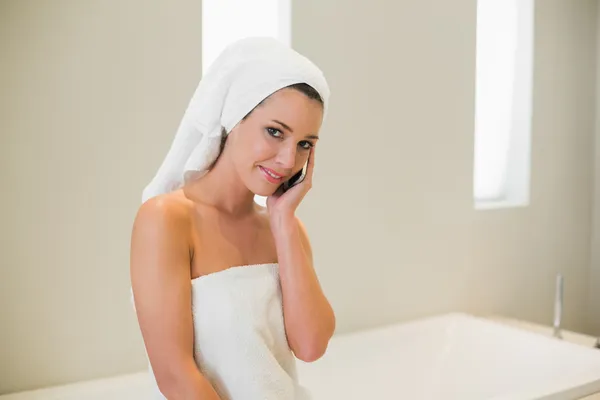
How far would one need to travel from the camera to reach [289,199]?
136 centimetres

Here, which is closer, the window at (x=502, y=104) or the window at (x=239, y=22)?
the window at (x=239, y=22)

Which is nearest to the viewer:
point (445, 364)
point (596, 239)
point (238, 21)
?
point (238, 21)

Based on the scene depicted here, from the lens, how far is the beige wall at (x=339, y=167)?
1.99 meters

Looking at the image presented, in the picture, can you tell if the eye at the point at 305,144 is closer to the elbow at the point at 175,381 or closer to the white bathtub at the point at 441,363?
the elbow at the point at 175,381

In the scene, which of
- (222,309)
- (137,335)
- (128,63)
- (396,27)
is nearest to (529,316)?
(396,27)

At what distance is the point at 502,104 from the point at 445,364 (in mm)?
1536

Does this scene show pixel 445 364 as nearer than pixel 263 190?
No

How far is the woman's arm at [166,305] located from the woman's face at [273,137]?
0.58ft

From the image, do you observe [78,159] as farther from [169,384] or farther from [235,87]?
[169,384]

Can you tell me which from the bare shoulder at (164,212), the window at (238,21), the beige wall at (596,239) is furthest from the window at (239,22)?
the beige wall at (596,239)

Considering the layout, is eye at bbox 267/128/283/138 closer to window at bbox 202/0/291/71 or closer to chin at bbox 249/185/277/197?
chin at bbox 249/185/277/197

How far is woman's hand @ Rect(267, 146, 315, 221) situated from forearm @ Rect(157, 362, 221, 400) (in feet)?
1.10

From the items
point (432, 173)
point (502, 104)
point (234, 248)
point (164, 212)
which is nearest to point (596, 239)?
point (502, 104)

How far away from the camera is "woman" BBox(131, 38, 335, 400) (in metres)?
1.20
